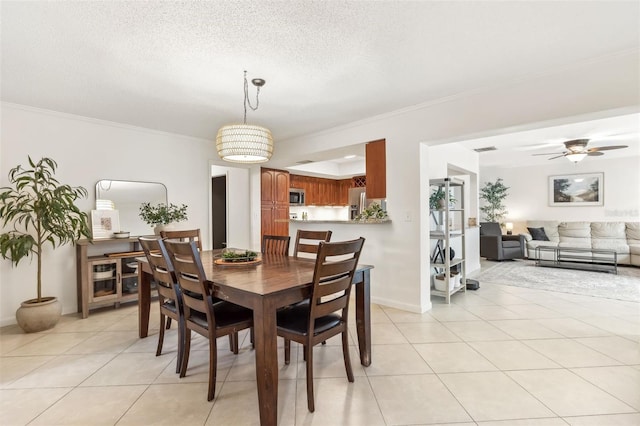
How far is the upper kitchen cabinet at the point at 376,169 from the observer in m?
3.73

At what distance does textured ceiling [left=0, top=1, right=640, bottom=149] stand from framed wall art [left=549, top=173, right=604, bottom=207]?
625 centimetres

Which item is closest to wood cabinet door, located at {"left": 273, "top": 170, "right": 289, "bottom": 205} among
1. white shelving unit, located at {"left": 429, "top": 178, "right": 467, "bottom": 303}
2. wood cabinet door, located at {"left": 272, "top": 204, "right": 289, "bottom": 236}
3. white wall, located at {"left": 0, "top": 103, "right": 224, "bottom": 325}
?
wood cabinet door, located at {"left": 272, "top": 204, "right": 289, "bottom": 236}

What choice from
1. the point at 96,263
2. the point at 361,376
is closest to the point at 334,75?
the point at 361,376

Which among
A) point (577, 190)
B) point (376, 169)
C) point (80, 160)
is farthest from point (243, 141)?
point (577, 190)

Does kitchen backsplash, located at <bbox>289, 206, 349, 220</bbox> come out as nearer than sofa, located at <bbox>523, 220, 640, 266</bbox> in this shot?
No

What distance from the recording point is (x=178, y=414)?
1731 mm

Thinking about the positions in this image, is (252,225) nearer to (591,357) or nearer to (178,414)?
(178,414)

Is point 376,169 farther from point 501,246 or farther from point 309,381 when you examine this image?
point 501,246

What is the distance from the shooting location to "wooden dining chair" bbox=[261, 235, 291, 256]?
3025 mm

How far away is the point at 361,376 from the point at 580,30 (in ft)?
8.95

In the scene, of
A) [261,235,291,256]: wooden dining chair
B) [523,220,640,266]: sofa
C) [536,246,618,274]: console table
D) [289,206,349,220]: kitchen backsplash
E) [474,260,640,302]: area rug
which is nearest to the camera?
[261,235,291,256]: wooden dining chair

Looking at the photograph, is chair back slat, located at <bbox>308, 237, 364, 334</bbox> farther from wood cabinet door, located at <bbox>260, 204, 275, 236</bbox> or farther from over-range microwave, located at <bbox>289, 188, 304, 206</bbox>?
over-range microwave, located at <bbox>289, 188, 304, 206</bbox>

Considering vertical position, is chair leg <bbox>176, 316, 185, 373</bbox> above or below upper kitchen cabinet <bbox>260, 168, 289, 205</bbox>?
below

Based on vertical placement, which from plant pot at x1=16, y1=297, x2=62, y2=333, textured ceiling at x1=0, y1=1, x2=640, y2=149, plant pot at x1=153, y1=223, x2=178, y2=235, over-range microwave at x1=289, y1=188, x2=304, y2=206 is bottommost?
plant pot at x1=16, y1=297, x2=62, y2=333
